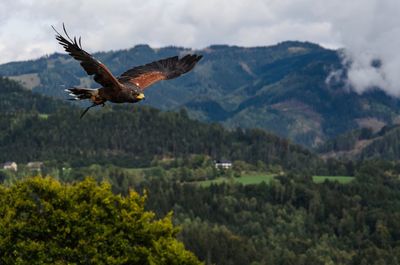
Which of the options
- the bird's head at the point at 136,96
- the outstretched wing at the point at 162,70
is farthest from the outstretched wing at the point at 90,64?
the outstretched wing at the point at 162,70

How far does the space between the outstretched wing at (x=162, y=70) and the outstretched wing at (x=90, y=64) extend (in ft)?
13.3

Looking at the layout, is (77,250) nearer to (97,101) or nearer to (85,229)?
(85,229)

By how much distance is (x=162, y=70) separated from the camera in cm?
2230

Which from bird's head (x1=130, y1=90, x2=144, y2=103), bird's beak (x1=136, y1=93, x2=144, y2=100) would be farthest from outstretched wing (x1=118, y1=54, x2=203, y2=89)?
bird's beak (x1=136, y1=93, x2=144, y2=100)

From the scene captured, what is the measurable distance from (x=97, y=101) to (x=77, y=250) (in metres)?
40.7

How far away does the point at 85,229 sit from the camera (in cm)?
5631

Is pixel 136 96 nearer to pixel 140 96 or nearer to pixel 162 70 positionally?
pixel 140 96

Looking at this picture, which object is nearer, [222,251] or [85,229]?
[85,229]

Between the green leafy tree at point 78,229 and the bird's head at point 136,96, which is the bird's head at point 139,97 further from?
the green leafy tree at point 78,229

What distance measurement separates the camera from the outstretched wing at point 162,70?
67.6ft

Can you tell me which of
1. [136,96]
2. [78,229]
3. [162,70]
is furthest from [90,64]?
[78,229]

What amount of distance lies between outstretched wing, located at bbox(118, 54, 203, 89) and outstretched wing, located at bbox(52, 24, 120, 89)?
4.05m

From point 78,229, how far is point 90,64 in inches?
1631

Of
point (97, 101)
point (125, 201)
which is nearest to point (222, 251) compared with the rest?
point (125, 201)
